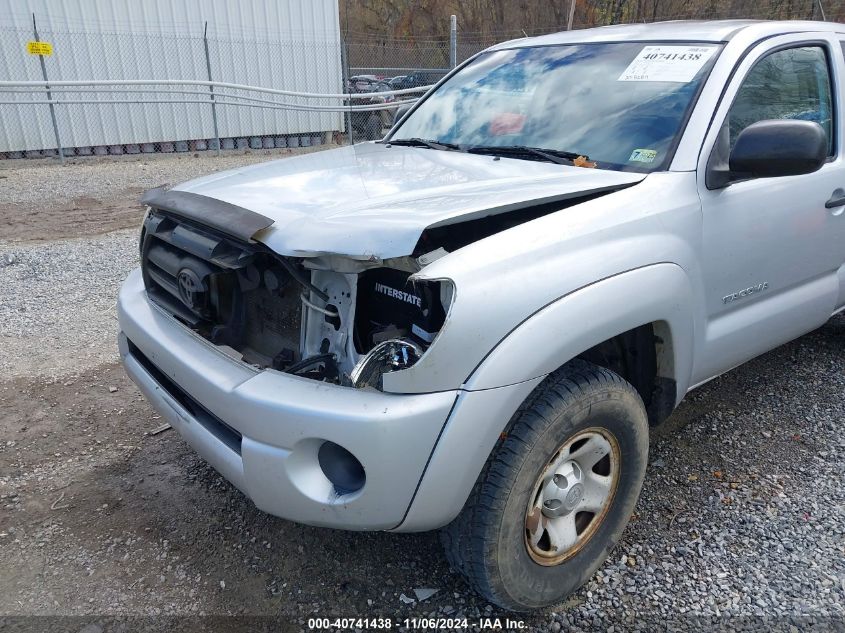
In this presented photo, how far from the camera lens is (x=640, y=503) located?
2934 millimetres

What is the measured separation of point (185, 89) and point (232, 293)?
12.0 m

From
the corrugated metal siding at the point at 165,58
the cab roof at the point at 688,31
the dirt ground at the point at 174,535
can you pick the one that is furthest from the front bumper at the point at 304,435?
the corrugated metal siding at the point at 165,58

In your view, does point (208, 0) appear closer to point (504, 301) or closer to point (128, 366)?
point (128, 366)

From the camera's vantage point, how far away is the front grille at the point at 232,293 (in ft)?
7.63

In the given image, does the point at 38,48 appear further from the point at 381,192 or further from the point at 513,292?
the point at 513,292

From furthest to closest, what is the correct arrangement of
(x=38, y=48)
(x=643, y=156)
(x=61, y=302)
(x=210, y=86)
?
(x=210, y=86)
(x=38, y=48)
(x=61, y=302)
(x=643, y=156)

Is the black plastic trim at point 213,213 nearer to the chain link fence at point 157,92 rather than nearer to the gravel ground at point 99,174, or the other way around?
the gravel ground at point 99,174

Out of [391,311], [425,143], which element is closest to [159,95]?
[425,143]

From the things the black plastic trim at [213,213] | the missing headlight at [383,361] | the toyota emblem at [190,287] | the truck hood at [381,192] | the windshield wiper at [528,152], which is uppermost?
the windshield wiper at [528,152]

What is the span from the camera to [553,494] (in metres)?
2.24

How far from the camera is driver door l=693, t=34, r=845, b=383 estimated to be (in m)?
2.64

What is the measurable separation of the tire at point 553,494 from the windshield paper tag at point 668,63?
136 cm

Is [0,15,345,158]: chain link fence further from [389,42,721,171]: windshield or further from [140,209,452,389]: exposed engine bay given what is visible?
[140,209,452,389]: exposed engine bay

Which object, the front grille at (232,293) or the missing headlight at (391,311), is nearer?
the missing headlight at (391,311)
